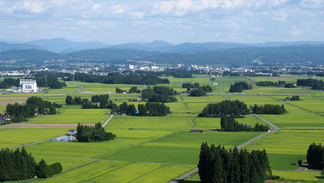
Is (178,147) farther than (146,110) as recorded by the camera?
No

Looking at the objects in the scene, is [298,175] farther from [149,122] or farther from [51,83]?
[51,83]

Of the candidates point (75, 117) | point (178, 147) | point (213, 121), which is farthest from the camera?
point (75, 117)

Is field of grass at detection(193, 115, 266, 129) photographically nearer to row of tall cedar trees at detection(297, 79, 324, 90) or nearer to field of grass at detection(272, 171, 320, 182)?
field of grass at detection(272, 171, 320, 182)

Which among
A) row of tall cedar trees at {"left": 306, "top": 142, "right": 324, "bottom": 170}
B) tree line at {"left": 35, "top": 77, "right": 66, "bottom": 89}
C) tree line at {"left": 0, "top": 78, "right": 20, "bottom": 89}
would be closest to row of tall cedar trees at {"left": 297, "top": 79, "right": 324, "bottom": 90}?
tree line at {"left": 35, "top": 77, "right": 66, "bottom": 89}

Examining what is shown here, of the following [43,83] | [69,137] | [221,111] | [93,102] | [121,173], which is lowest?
[121,173]

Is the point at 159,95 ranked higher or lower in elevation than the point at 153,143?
higher

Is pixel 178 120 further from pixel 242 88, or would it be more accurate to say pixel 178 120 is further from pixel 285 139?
pixel 242 88

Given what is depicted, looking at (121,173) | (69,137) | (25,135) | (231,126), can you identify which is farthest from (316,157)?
(25,135)

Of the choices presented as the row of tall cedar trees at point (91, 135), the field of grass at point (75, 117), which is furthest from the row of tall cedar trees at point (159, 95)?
the row of tall cedar trees at point (91, 135)
